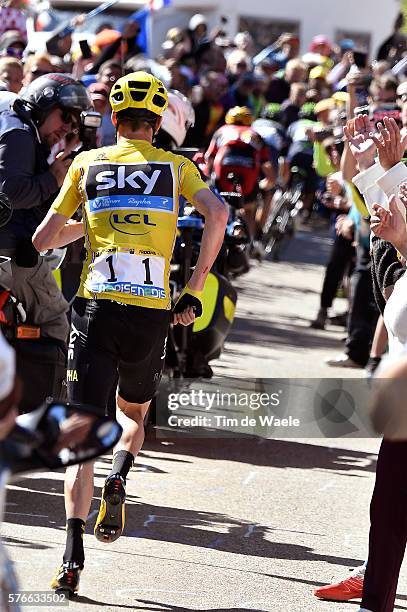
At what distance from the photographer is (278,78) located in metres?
21.9

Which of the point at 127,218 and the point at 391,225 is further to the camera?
the point at 127,218

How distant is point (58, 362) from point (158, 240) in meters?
1.63

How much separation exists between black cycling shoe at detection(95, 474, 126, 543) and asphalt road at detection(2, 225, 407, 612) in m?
0.20

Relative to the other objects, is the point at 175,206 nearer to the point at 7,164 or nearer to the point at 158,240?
the point at 158,240

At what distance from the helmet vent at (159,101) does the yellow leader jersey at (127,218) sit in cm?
20

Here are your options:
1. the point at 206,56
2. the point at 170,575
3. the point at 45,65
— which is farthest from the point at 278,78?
the point at 170,575

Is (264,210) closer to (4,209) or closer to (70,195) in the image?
(4,209)

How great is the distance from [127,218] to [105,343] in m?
0.51

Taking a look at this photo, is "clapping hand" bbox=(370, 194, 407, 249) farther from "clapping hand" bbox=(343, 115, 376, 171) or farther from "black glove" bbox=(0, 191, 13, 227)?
"black glove" bbox=(0, 191, 13, 227)

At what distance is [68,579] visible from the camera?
17.9 feet

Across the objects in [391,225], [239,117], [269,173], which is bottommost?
[269,173]

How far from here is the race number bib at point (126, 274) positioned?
5777 millimetres

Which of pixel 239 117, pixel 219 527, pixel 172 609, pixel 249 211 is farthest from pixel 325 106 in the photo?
pixel 172 609

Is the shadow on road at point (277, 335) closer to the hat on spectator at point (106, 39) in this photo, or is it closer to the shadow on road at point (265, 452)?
the hat on spectator at point (106, 39)
